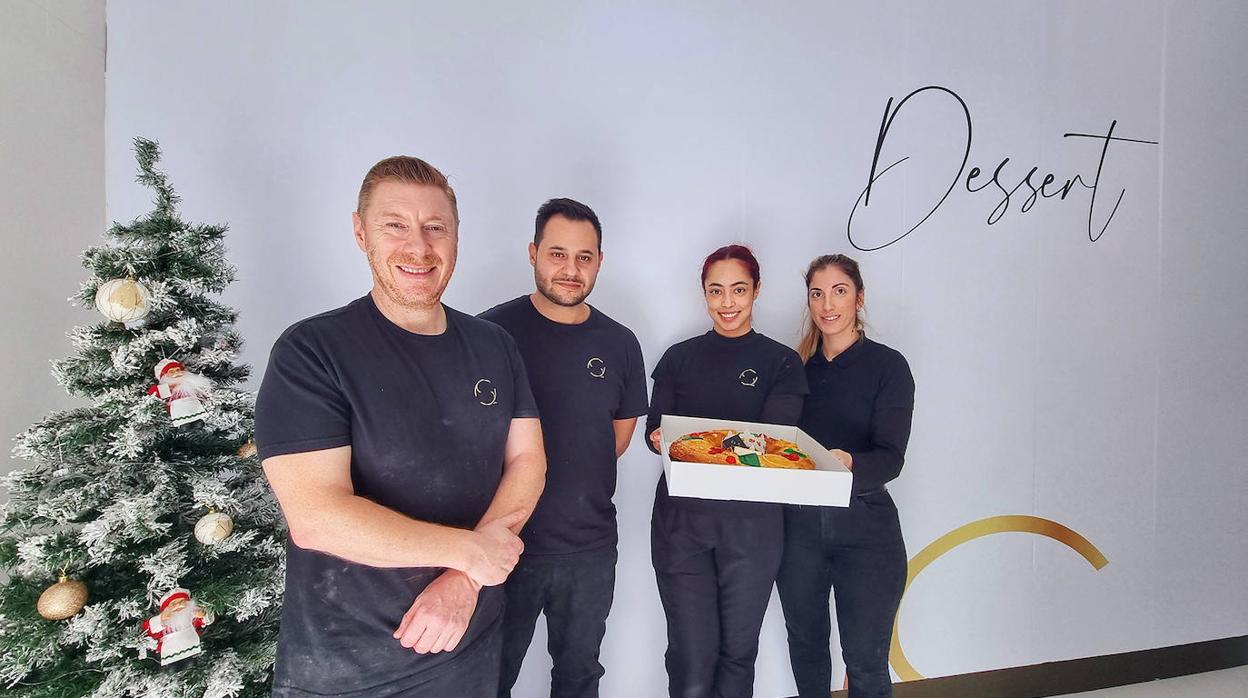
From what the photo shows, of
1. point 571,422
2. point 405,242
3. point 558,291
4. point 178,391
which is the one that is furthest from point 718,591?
point 178,391

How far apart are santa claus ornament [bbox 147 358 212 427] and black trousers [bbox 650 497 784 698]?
1.56 metres

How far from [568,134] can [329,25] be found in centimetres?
107

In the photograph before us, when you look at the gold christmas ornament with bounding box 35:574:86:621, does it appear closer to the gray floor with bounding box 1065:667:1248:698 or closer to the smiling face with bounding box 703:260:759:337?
the smiling face with bounding box 703:260:759:337

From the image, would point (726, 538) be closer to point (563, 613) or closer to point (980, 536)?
point (563, 613)

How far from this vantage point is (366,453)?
1108mm

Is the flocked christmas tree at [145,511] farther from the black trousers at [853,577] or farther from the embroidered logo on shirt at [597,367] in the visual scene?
the black trousers at [853,577]

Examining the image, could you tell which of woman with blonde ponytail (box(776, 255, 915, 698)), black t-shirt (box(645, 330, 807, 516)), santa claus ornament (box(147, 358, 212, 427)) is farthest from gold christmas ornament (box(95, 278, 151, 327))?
woman with blonde ponytail (box(776, 255, 915, 698))

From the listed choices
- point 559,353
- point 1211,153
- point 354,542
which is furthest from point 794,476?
point 1211,153

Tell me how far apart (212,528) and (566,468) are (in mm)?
1025

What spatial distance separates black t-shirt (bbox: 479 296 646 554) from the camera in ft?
5.75

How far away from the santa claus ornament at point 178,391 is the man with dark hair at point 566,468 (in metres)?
0.89

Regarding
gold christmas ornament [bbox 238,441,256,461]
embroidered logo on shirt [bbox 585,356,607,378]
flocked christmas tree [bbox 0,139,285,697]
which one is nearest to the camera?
flocked christmas tree [bbox 0,139,285,697]

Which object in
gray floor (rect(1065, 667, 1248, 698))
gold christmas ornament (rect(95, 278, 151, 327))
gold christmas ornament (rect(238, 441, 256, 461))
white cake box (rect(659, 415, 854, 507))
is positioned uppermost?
gold christmas ornament (rect(95, 278, 151, 327))

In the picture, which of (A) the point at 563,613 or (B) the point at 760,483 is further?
(A) the point at 563,613
